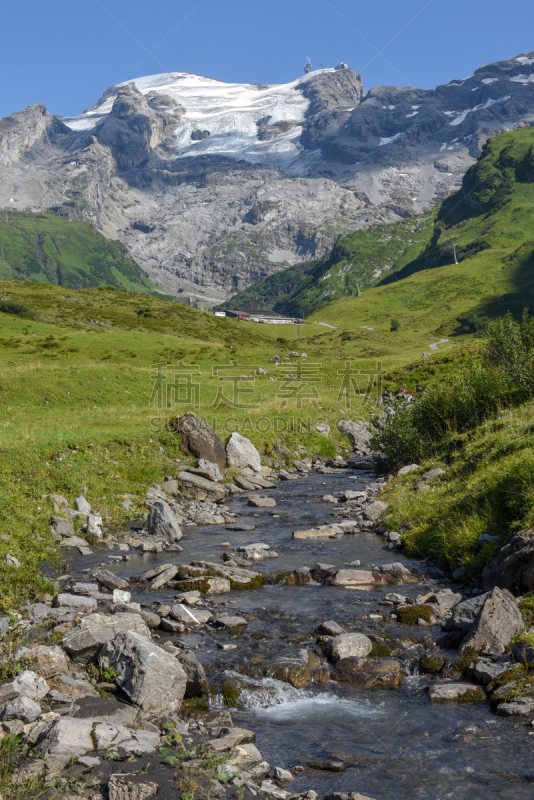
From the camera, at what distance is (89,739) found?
28.2ft

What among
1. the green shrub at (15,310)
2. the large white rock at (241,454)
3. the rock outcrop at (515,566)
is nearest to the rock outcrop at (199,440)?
the large white rock at (241,454)

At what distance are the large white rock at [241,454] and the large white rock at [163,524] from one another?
1213 centimetres

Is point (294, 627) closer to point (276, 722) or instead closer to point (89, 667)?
point (276, 722)

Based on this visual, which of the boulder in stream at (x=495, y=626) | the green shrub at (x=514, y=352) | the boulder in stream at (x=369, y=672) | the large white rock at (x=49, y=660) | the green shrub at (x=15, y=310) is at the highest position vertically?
the green shrub at (x=15, y=310)

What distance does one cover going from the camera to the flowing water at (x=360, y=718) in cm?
884

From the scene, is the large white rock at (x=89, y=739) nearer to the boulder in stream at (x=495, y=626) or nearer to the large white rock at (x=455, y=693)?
the large white rock at (x=455, y=693)

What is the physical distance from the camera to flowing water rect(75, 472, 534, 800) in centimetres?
884

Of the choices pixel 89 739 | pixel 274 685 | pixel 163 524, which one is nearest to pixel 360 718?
pixel 274 685

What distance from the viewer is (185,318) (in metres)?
152

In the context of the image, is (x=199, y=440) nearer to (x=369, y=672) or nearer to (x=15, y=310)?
(x=369, y=672)

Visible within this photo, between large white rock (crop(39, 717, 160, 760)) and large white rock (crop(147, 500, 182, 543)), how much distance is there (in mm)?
14014

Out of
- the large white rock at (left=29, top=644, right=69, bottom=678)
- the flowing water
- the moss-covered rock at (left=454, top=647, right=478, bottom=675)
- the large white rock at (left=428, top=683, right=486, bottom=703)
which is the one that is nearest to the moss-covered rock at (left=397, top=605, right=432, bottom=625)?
the flowing water

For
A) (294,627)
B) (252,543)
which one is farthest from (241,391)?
(294,627)

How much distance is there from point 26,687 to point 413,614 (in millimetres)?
9881
